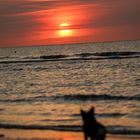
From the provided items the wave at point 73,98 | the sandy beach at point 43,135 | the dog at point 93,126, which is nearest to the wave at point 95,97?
the wave at point 73,98

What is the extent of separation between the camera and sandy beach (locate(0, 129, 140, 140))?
15117 millimetres

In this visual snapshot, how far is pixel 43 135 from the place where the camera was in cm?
1598

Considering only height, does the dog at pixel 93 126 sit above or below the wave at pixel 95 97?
below

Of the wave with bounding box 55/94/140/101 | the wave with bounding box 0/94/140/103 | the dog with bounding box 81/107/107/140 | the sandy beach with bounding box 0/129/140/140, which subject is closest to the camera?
the dog with bounding box 81/107/107/140

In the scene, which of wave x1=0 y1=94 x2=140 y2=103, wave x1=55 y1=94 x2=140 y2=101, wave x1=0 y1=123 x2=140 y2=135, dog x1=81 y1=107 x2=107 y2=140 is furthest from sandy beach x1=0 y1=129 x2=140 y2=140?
wave x1=55 y1=94 x2=140 y2=101

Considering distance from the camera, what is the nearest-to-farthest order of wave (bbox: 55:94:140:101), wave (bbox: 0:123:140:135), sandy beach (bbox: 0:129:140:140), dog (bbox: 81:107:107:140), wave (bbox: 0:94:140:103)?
1. dog (bbox: 81:107:107:140)
2. sandy beach (bbox: 0:129:140:140)
3. wave (bbox: 0:123:140:135)
4. wave (bbox: 55:94:140:101)
5. wave (bbox: 0:94:140:103)

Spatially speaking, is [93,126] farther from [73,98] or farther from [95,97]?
[73,98]

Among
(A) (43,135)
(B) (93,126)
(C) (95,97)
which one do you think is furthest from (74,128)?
(C) (95,97)

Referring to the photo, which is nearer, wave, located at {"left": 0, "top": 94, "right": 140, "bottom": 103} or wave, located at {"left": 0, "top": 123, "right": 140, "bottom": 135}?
wave, located at {"left": 0, "top": 123, "right": 140, "bottom": 135}

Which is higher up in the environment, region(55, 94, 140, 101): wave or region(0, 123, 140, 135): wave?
region(55, 94, 140, 101): wave

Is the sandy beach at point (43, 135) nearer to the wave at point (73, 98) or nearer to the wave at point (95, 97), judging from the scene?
the wave at point (73, 98)

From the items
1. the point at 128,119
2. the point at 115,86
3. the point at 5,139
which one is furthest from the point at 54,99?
the point at 5,139

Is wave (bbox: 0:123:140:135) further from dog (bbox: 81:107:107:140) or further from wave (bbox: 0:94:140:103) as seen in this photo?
wave (bbox: 0:94:140:103)

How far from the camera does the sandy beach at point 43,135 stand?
15117 mm
